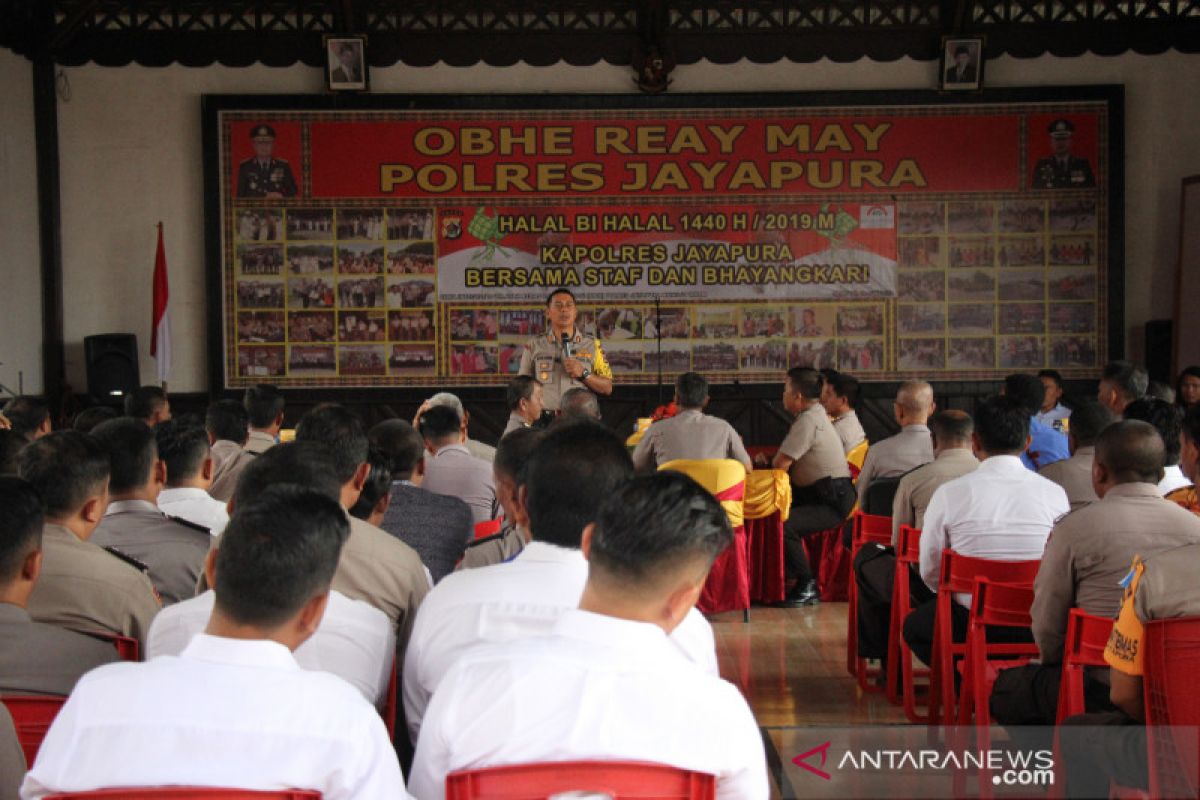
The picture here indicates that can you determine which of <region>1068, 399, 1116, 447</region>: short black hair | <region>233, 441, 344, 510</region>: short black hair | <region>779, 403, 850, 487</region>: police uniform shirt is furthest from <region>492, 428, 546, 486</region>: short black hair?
<region>779, 403, 850, 487</region>: police uniform shirt

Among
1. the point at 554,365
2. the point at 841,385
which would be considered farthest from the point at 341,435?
the point at 841,385

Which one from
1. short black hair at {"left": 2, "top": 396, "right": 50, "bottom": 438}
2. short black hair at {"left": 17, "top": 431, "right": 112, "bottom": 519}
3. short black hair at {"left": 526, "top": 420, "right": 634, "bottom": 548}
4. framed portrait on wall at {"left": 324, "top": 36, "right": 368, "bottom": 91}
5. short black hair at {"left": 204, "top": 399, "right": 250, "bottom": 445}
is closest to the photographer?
short black hair at {"left": 526, "top": 420, "right": 634, "bottom": 548}

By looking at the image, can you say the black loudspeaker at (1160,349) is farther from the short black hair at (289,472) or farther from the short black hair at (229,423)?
the short black hair at (289,472)

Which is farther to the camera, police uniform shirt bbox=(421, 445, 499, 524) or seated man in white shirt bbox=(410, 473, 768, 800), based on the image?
police uniform shirt bbox=(421, 445, 499, 524)

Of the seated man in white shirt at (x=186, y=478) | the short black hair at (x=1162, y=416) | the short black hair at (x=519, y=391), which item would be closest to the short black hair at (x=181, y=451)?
the seated man in white shirt at (x=186, y=478)

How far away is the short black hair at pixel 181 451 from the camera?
387cm

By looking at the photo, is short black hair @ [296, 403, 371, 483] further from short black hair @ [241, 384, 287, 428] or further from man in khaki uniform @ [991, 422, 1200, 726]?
short black hair @ [241, 384, 287, 428]

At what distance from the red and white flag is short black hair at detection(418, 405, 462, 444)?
554 cm

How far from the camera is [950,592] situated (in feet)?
12.8

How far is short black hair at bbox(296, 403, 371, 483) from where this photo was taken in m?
3.26

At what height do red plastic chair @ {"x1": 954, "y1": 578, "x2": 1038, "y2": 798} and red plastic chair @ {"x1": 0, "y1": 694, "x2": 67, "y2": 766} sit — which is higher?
red plastic chair @ {"x1": 0, "y1": 694, "x2": 67, "y2": 766}

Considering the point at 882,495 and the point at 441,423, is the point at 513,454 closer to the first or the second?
the point at 441,423

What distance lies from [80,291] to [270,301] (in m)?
1.53

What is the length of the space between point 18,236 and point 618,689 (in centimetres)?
913
